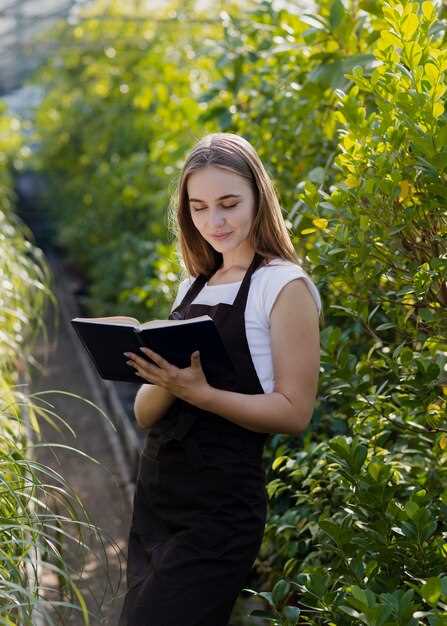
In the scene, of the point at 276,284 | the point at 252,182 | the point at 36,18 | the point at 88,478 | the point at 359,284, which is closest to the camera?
the point at 276,284

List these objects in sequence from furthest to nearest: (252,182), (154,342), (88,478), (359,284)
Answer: (88,478)
(359,284)
(252,182)
(154,342)

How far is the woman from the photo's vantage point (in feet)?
7.08

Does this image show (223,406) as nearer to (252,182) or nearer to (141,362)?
(141,362)

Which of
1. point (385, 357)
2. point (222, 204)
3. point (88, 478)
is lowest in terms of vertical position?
point (88, 478)

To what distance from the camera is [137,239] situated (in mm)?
7797

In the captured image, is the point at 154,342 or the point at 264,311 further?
the point at 264,311

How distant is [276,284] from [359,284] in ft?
1.62

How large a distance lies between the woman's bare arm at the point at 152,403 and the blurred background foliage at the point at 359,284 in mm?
390

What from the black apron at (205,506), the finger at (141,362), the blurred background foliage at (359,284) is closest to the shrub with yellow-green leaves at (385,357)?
the blurred background foliage at (359,284)

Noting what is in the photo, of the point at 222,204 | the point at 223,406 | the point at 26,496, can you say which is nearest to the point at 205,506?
the point at 223,406

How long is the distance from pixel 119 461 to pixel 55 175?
318 inches

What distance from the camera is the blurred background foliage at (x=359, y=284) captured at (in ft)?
7.19

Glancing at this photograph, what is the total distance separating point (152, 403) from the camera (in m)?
2.33

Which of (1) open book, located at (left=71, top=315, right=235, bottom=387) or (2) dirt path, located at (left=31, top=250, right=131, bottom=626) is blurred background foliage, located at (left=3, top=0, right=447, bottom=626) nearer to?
(1) open book, located at (left=71, top=315, right=235, bottom=387)
